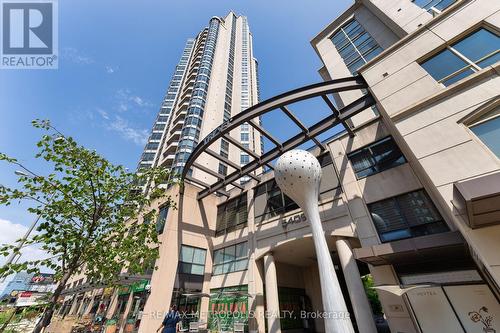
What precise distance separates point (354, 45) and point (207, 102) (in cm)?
3312

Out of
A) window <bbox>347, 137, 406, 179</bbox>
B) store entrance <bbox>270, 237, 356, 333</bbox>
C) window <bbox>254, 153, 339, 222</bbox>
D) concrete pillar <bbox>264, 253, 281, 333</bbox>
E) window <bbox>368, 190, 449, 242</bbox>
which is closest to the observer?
window <bbox>368, 190, 449, 242</bbox>

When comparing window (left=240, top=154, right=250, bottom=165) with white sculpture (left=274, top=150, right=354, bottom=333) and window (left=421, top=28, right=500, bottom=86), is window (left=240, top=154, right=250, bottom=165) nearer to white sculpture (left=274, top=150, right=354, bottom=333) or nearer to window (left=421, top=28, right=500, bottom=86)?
white sculpture (left=274, top=150, right=354, bottom=333)

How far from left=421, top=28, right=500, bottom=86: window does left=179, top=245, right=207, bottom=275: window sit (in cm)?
1894

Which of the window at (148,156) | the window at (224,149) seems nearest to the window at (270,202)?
the window at (224,149)

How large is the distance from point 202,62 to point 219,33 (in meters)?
21.6

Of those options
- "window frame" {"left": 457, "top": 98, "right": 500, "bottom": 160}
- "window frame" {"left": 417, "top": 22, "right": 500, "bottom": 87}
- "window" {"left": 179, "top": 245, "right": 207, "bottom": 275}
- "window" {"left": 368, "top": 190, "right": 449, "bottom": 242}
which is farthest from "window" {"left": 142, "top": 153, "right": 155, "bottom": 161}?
"window frame" {"left": 457, "top": 98, "right": 500, "bottom": 160}

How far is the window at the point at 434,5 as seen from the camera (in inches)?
554

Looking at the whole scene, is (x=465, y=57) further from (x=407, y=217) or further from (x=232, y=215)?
(x=232, y=215)

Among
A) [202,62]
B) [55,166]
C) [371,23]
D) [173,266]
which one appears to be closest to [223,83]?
[202,62]

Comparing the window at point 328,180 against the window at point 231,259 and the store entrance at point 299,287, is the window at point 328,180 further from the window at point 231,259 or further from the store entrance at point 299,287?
the window at point 231,259

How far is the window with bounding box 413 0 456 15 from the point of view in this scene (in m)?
14.1

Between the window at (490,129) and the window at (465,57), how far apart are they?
226cm

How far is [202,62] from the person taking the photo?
54.7 metres

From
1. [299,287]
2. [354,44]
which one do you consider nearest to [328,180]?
[299,287]
